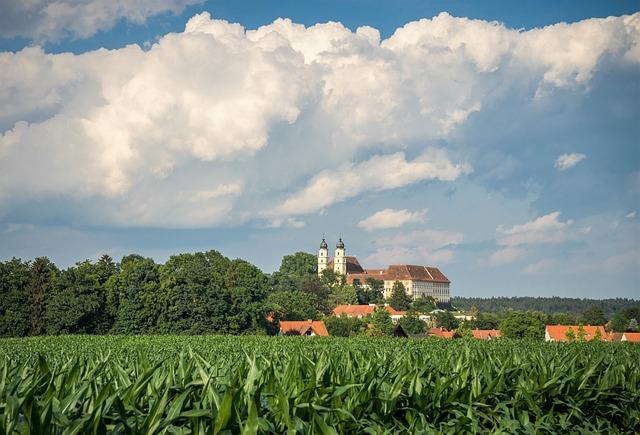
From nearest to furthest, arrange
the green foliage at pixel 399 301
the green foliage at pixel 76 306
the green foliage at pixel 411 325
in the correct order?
the green foliage at pixel 76 306 < the green foliage at pixel 411 325 < the green foliage at pixel 399 301

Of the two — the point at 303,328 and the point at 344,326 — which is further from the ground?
the point at 344,326

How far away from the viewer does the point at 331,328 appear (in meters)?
94.5

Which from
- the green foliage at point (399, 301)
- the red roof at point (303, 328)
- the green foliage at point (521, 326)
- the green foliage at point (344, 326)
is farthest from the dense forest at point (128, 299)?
the green foliage at point (399, 301)

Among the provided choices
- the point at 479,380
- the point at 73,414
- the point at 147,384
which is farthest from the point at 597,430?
the point at 73,414

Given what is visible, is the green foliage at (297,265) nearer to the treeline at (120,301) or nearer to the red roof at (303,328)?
the red roof at (303,328)

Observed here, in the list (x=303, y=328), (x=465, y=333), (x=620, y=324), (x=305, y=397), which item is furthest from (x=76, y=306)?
(x=620, y=324)

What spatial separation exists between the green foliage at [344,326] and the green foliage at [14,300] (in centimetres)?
4214

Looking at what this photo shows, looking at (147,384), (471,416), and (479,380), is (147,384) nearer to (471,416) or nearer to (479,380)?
(471,416)

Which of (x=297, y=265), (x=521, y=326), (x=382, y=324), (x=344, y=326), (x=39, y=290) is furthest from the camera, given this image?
(x=297, y=265)

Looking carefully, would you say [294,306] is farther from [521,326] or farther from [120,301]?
[120,301]

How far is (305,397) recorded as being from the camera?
4.84 m

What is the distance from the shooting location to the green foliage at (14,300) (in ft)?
197

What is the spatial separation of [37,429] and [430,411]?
3776mm

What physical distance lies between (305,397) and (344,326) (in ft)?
298
